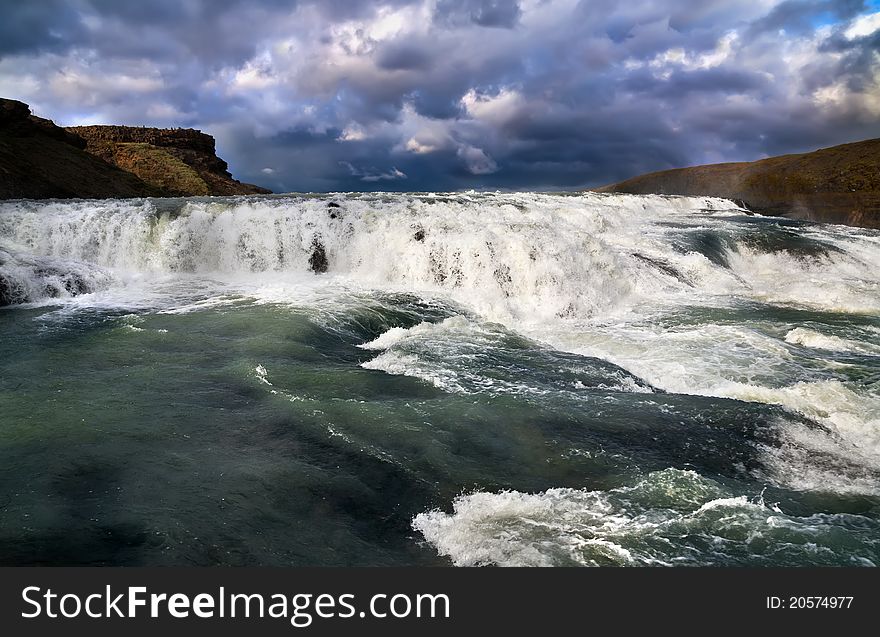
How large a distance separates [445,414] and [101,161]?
36406mm

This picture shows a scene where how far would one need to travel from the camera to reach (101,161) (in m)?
34.4

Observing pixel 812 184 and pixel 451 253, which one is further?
pixel 812 184

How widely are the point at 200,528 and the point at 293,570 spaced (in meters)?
1.26

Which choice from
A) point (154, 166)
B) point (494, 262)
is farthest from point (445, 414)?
point (154, 166)

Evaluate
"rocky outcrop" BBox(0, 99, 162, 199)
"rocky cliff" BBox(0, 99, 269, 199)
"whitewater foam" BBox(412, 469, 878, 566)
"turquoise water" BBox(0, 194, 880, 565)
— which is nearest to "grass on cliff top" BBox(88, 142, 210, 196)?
"rocky cliff" BBox(0, 99, 269, 199)

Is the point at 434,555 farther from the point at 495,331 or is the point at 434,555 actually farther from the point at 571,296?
the point at 571,296

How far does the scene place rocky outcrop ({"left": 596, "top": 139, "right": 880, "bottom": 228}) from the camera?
31.8m

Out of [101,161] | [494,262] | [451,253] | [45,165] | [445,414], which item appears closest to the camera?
[445,414]

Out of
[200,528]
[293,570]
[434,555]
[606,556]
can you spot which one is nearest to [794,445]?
[606,556]

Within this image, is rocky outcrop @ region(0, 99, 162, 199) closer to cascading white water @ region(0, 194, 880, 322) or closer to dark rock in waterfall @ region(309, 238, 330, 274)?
cascading white water @ region(0, 194, 880, 322)

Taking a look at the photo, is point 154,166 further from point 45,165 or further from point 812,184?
point 812,184

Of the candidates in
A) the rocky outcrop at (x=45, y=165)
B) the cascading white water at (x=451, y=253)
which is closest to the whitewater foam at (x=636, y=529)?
the cascading white water at (x=451, y=253)

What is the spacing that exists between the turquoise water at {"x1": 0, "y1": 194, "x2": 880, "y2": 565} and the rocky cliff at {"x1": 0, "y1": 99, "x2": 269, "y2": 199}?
17292 millimetres

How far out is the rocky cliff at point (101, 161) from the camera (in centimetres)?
2666
